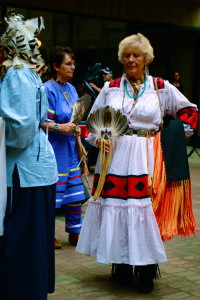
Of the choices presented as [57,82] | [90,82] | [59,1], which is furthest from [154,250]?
[59,1]

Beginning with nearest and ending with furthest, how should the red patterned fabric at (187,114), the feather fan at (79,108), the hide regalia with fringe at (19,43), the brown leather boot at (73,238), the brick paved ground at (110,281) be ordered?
A: the hide regalia with fringe at (19,43) < the brick paved ground at (110,281) < the red patterned fabric at (187,114) < the feather fan at (79,108) < the brown leather boot at (73,238)

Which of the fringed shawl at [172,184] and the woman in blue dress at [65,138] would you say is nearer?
the fringed shawl at [172,184]

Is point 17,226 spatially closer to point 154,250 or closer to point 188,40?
point 154,250

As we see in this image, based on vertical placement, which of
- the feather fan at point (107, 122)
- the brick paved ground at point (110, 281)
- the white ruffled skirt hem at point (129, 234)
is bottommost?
the brick paved ground at point (110, 281)

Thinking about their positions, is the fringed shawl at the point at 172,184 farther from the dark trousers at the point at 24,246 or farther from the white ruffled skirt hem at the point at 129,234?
the dark trousers at the point at 24,246

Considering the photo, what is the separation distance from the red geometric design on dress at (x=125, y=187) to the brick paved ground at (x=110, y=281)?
0.75 metres

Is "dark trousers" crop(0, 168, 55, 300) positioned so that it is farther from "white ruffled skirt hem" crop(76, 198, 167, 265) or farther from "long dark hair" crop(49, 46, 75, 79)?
"long dark hair" crop(49, 46, 75, 79)

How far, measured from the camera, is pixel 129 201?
4.63 metres

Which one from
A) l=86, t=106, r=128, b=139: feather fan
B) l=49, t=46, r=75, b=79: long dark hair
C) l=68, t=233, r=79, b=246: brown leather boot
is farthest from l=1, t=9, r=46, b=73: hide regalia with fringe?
l=68, t=233, r=79, b=246: brown leather boot

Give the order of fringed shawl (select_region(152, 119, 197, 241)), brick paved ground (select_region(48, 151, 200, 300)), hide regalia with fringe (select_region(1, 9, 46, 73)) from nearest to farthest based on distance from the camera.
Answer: hide regalia with fringe (select_region(1, 9, 46, 73)) → brick paved ground (select_region(48, 151, 200, 300)) → fringed shawl (select_region(152, 119, 197, 241))

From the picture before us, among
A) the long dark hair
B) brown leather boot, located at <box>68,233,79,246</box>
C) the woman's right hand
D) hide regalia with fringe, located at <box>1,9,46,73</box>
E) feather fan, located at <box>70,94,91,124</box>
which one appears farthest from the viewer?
brown leather boot, located at <box>68,233,79,246</box>

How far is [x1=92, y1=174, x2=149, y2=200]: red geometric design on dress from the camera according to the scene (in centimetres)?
464

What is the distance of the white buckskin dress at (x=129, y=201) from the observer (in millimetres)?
4605

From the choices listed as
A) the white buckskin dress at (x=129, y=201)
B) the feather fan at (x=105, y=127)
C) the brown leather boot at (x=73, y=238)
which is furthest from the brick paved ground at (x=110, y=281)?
the feather fan at (x=105, y=127)
